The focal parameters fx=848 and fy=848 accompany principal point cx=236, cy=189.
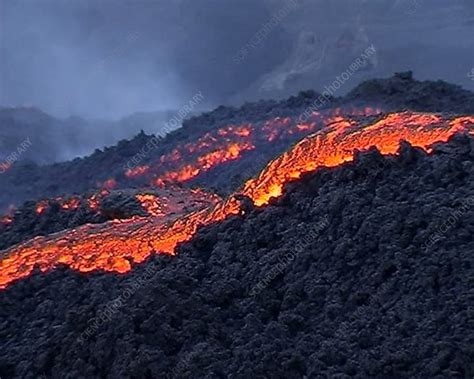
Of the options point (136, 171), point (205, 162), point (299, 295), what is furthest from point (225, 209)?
point (136, 171)

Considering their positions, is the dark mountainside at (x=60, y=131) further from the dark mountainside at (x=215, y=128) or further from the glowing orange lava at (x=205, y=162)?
the glowing orange lava at (x=205, y=162)

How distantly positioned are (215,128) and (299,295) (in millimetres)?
9968

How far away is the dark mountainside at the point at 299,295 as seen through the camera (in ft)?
14.5

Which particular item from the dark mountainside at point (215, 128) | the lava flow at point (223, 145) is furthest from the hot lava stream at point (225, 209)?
the lava flow at point (223, 145)

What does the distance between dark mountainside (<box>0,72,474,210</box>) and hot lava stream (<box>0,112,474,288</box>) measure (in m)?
4.97

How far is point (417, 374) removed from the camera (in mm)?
4105

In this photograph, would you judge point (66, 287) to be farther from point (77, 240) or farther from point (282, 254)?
point (282, 254)

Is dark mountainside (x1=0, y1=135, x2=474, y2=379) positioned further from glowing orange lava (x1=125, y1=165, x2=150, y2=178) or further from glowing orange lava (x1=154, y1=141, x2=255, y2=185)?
glowing orange lava (x1=125, y1=165, x2=150, y2=178)

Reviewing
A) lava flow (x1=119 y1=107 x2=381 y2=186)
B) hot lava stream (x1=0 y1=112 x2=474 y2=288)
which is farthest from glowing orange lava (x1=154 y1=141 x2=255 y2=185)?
hot lava stream (x1=0 y1=112 x2=474 y2=288)

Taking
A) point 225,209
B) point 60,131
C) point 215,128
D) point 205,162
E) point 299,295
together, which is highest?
point 60,131

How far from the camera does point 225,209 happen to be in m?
6.19

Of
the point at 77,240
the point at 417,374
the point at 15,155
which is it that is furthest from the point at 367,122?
the point at 15,155

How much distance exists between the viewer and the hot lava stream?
6.06 m

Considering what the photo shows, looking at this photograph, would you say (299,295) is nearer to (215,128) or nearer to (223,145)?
(223,145)
